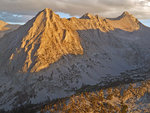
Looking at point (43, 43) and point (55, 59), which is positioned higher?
point (43, 43)

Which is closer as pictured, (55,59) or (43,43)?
(55,59)

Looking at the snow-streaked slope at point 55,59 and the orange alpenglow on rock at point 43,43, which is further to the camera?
the orange alpenglow on rock at point 43,43

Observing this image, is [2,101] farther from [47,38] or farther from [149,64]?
[149,64]

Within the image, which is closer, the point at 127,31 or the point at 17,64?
the point at 17,64

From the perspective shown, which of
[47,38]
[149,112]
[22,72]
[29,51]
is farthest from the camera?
[47,38]

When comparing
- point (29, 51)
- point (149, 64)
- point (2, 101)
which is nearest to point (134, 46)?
point (149, 64)

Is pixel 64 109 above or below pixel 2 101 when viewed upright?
above

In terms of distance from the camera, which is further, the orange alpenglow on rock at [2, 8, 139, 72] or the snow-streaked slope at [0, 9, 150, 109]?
the orange alpenglow on rock at [2, 8, 139, 72]

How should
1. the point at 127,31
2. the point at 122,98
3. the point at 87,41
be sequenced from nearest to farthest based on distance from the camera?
the point at 122,98 < the point at 87,41 < the point at 127,31
